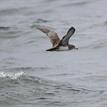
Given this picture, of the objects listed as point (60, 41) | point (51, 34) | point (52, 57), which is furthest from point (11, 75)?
point (52, 57)

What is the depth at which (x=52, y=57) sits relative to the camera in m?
19.5

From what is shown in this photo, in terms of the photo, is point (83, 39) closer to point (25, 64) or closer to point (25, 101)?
point (25, 64)

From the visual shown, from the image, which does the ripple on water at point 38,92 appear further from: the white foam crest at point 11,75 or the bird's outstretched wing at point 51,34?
the bird's outstretched wing at point 51,34

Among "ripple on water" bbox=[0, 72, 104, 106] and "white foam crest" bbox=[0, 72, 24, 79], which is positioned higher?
"white foam crest" bbox=[0, 72, 24, 79]

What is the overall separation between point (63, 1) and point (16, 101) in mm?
12676

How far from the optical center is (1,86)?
51.8 feet

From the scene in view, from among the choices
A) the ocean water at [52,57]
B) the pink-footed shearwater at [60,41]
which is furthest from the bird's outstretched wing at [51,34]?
the ocean water at [52,57]

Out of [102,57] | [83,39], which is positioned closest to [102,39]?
[83,39]

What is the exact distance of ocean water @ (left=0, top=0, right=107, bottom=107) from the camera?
49.8 feet

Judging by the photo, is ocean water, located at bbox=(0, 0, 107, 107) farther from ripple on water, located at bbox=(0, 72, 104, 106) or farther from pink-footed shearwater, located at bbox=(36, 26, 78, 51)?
pink-footed shearwater, located at bbox=(36, 26, 78, 51)

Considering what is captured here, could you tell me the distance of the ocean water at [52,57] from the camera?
15180 millimetres

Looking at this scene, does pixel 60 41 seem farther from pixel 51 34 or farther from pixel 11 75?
pixel 11 75

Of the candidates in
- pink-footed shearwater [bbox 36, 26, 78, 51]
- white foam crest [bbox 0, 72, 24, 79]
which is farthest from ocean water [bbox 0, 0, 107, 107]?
pink-footed shearwater [bbox 36, 26, 78, 51]

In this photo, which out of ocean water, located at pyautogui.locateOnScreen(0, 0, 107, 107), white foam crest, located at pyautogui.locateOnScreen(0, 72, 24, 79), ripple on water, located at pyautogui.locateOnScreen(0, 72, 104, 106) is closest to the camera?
ripple on water, located at pyautogui.locateOnScreen(0, 72, 104, 106)
